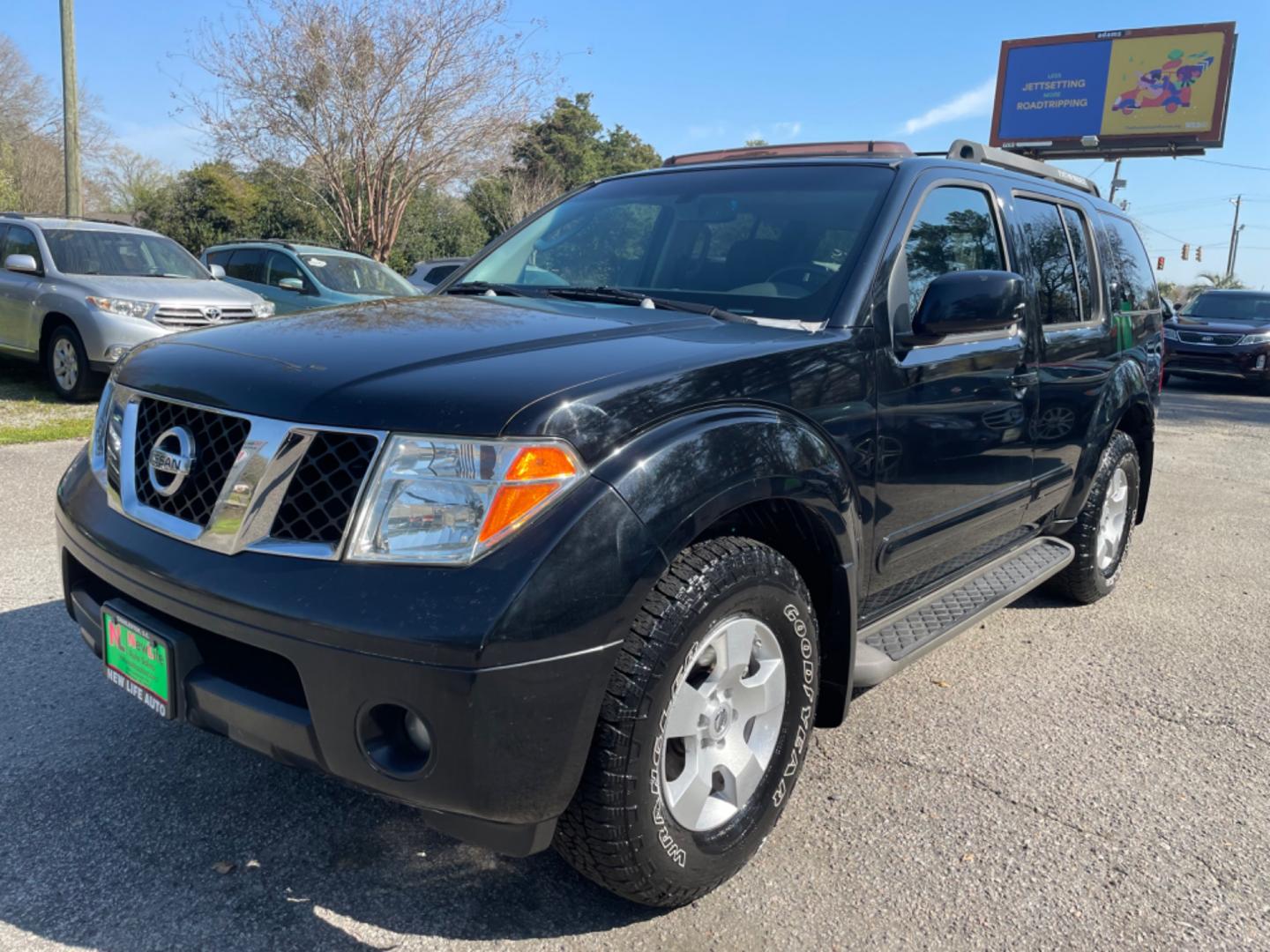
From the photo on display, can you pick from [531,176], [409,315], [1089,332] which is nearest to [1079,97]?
[531,176]

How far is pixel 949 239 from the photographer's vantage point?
3330 mm

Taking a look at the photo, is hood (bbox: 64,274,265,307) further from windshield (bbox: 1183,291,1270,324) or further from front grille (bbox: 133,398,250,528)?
windshield (bbox: 1183,291,1270,324)

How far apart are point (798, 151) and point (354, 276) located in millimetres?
9151

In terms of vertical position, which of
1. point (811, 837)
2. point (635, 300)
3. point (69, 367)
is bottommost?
point (811, 837)

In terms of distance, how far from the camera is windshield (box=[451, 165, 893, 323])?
117 inches

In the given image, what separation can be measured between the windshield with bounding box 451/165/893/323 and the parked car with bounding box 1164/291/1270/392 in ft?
48.4

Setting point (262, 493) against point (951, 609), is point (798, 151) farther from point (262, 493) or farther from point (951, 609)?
point (262, 493)

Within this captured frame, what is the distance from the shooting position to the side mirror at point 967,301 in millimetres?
2777

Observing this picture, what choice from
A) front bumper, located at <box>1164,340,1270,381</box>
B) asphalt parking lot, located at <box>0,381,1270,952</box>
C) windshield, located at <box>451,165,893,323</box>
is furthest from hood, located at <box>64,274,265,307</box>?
front bumper, located at <box>1164,340,1270,381</box>

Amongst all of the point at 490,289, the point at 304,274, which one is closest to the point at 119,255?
the point at 304,274

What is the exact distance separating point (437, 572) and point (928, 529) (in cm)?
188

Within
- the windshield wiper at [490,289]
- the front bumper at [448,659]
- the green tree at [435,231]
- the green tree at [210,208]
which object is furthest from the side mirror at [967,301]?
the green tree at [210,208]

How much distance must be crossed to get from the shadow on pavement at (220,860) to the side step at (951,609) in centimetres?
102

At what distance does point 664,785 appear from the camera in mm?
2150
